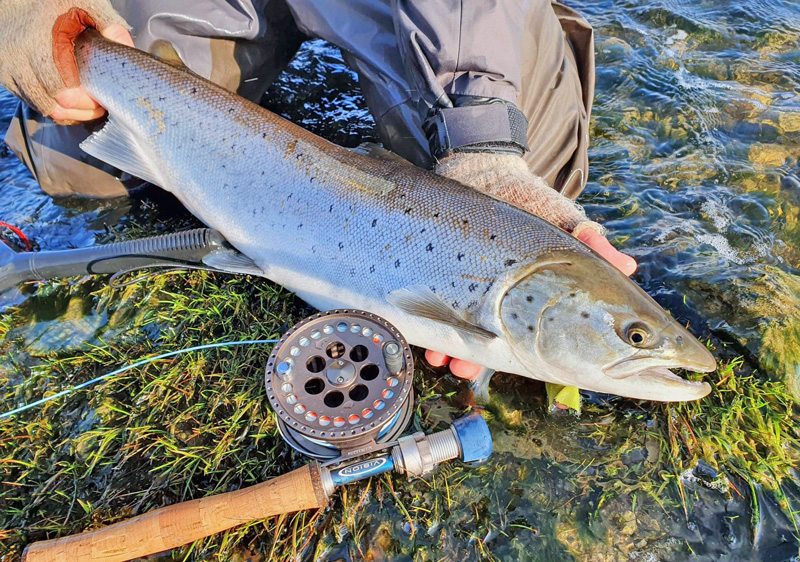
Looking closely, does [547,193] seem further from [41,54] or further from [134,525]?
[41,54]

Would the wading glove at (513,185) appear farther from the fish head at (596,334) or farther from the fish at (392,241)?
the fish head at (596,334)

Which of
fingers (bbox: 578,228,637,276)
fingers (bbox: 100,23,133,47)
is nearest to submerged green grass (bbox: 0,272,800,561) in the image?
fingers (bbox: 578,228,637,276)

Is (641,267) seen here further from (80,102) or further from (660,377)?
(80,102)

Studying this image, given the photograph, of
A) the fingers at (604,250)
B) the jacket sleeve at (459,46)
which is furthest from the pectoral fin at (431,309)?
the jacket sleeve at (459,46)

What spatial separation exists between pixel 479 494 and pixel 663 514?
2.82ft

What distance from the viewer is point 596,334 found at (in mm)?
2338

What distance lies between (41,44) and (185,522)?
127 inches

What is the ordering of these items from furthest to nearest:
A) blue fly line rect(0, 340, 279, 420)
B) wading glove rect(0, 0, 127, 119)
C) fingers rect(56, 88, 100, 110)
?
1. fingers rect(56, 88, 100, 110)
2. wading glove rect(0, 0, 127, 119)
3. blue fly line rect(0, 340, 279, 420)

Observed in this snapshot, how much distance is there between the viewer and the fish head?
2.29 metres

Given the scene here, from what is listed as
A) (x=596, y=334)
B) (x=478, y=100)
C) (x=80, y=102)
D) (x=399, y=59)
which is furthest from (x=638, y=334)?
(x=80, y=102)

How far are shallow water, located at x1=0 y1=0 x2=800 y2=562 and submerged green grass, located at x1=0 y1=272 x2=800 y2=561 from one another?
0.04ft

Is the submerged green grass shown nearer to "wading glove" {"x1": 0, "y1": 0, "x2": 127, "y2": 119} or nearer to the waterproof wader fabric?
the waterproof wader fabric

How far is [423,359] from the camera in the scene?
2.97 metres

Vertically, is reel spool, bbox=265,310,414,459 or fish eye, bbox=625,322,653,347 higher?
fish eye, bbox=625,322,653,347
